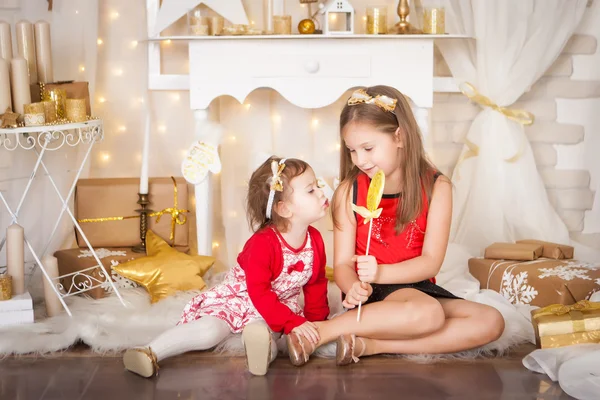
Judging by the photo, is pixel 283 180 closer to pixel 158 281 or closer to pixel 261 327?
pixel 261 327

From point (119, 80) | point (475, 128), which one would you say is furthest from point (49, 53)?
point (475, 128)

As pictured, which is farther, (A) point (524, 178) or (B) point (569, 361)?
(A) point (524, 178)

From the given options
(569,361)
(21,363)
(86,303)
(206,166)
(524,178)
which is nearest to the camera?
(569,361)

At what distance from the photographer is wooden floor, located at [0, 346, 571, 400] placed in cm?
186

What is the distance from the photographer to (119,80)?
3.09 meters

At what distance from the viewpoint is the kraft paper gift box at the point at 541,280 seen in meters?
2.41

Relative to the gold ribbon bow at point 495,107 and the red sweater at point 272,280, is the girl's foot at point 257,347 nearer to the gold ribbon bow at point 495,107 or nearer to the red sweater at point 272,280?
the red sweater at point 272,280

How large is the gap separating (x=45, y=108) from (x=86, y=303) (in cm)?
63

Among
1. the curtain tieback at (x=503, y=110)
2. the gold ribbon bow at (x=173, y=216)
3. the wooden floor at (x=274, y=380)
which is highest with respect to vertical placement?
the curtain tieback at (x=503, y=110)

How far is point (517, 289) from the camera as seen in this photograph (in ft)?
8.30

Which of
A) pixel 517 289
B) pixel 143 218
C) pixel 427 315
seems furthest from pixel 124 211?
pixel 517 289

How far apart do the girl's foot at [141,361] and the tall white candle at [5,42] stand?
3.28 ft

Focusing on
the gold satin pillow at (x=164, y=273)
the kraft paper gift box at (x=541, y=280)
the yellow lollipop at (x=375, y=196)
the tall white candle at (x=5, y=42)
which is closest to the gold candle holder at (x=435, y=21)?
the kraft paper gift box at (x=541, y=280)

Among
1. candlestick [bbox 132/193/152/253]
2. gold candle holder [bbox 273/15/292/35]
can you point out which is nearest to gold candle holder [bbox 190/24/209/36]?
gold candle holder [bbox 273/15/292/35]
